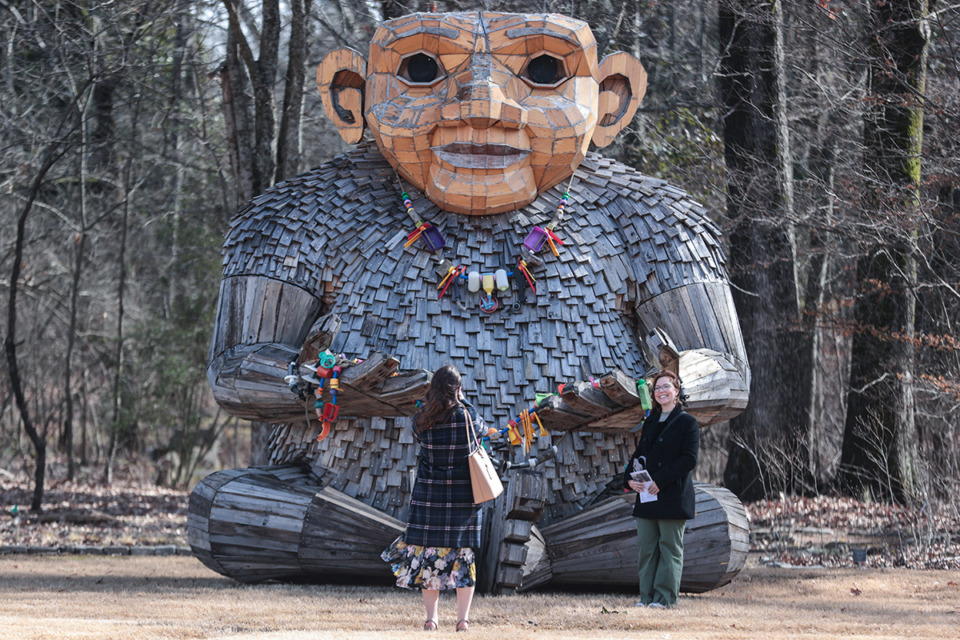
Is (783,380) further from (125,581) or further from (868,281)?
(125,581)

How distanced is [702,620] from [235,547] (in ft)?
6.65

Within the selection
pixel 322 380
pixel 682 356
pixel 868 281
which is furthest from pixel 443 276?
pixel 868 281

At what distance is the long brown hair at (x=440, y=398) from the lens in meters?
3.96

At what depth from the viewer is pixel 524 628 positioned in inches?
149

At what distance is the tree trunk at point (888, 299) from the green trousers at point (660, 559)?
363 cm

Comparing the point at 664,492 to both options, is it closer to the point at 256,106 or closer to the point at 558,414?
the point at 558,414

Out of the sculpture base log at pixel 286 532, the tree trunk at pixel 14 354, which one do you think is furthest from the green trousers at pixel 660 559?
the tree trunk at pixel 14 354

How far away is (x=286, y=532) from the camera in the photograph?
4812 millimetres

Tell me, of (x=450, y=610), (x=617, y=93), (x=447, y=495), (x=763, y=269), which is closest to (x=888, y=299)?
(x=763, y=269)

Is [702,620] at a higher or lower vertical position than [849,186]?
lower

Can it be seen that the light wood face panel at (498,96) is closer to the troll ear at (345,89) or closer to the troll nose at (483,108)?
the troll nose at (483,108)

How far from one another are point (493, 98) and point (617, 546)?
200cm

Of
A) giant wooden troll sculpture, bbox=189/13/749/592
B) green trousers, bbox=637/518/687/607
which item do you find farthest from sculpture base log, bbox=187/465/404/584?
green trousers, bbox=637/518/687/607

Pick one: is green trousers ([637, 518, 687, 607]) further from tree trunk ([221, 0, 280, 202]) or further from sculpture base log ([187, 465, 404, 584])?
tree trunk ([221, 0, 280, 202])
